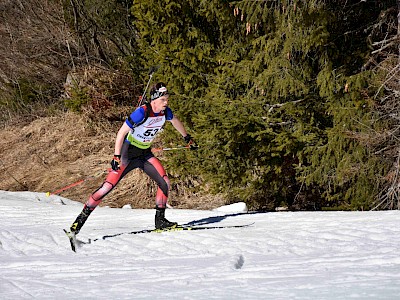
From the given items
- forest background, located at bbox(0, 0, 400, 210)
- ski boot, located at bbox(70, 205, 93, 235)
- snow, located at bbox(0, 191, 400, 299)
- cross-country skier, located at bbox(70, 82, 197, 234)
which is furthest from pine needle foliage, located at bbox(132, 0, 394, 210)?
ski boot, located at bbox(70, 205, 93, 235)

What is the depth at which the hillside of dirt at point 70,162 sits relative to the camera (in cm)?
1430

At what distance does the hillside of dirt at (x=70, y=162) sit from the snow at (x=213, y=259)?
475 cm

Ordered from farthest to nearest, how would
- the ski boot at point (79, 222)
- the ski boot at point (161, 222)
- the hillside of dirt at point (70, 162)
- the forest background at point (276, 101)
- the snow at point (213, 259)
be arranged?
the hillside of dirt at point (70, 162) → the forest background at point (276, 101) → the ski boot at point (161, 222) → the ski boot at point (79, 222) → the snow at point (213, 259)

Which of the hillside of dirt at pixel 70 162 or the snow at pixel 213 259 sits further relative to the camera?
the hillside of dirt at pixel 70 162

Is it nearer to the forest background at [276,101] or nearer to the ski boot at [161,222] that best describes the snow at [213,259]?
the ski boot at [161,222]

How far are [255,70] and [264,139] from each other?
A: 1.05 meters

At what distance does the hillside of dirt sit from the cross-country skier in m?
5.65

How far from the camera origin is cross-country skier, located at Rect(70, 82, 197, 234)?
7719 mm

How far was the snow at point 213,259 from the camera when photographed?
17.5 feet

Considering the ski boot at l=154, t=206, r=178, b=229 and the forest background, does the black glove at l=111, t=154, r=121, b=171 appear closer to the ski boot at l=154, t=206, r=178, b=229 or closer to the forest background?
the ski boot at l=154, t=206, r=178, b=229

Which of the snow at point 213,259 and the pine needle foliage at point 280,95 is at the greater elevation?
the pine needle foliage at point 280,95

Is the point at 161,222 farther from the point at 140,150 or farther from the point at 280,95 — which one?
the point at 280,95

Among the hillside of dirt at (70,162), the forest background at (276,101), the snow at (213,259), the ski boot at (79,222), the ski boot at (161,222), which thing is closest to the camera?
the snow at (213,259)

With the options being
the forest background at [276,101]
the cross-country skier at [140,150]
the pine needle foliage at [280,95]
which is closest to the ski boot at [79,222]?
the cross-country skier at [140,150]
